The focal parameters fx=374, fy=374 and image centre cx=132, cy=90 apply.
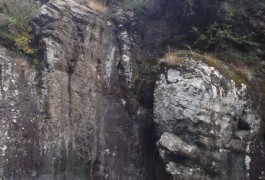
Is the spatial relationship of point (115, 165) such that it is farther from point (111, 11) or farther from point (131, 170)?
point (111, 11)

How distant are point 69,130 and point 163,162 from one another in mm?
2673

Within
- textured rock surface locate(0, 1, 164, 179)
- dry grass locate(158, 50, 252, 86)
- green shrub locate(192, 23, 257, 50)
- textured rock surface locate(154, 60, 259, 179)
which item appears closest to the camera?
textured rock surface locate(154, 60, 259, 179)

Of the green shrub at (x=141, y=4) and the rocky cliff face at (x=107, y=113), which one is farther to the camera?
the green shrub at (x=141, y=4)

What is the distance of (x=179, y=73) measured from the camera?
10.1 meters

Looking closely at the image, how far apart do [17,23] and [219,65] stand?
5.97m

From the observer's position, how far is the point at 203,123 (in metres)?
9.45

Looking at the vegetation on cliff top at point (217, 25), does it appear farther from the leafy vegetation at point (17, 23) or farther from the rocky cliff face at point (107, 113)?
the leafy vegetation at point (17, 23)

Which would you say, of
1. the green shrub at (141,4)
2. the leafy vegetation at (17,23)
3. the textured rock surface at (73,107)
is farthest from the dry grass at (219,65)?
the leafy vegetation at (17,23)

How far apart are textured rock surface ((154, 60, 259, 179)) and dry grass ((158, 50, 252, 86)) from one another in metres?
0.17

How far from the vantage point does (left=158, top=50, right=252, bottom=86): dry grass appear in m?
→ 10.1

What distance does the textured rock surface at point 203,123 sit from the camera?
30.5 ft

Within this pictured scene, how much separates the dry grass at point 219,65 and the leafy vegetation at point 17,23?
13.2 feet

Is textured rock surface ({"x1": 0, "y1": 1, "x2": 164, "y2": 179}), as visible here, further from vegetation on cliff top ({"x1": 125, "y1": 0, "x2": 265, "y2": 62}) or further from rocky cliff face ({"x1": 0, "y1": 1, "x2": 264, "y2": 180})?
vegetation on cliff top ({"x1": 125, "y1": 0, "x2": 265, "y2": 62})

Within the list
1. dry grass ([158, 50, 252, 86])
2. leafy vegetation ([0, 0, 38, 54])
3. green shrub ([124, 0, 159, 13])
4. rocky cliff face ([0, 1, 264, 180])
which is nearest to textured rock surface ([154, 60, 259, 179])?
rocky cliff face ([0, 1, 264, 180])
